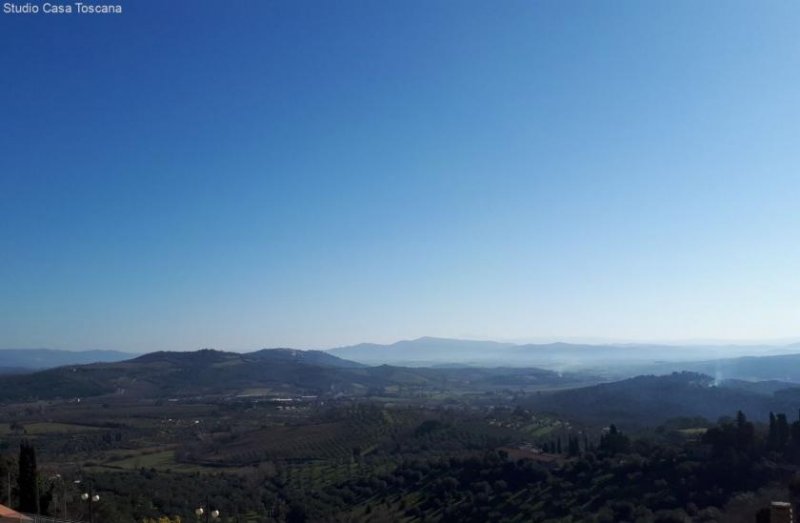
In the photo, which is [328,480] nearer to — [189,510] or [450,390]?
[189,510]

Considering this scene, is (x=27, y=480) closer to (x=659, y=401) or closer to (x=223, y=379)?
(x=659, y=401)

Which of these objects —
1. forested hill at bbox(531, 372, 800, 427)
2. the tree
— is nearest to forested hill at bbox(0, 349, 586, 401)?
forested hill at bbox(531, 372, 800, 427)

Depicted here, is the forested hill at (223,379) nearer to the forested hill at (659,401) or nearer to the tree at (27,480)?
the forested hill at (659,401)

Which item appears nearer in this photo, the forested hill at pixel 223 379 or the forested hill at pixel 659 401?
the forested hill at pixel 659 401

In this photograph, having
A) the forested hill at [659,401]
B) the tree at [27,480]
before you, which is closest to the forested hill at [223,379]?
the forested hill at [659,401]

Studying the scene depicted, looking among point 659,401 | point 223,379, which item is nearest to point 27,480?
point 659,401
